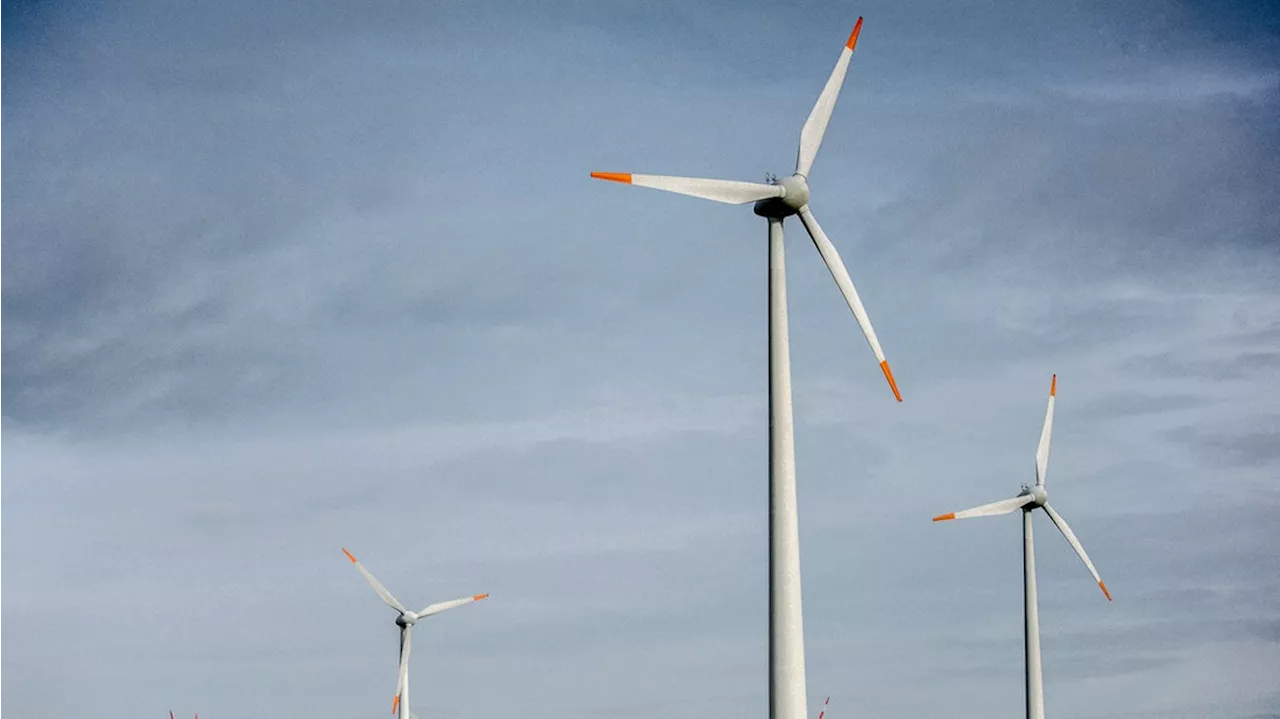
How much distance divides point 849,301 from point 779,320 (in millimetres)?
8856

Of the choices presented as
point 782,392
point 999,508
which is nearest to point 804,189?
point 782,392

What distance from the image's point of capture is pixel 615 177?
51.8 metres

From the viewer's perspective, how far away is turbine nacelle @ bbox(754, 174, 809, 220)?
5666 centimetres

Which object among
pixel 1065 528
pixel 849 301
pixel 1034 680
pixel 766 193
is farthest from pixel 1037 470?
pixel 766 193

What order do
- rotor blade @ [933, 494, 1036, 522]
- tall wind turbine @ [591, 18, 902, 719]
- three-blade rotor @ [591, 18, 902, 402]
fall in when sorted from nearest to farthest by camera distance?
tall wind turbine @ [591, 18, 902, 719]
three-blade rotor @ [591, 18, 902, 402]
rotor blade @ [933, 494, 1036, 522]

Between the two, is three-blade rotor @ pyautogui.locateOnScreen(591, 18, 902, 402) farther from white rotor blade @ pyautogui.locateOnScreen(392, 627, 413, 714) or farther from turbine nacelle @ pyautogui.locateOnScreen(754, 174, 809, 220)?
white rotor blade @ pyautogui.locateOnScreen(392, 627, 413, 714)

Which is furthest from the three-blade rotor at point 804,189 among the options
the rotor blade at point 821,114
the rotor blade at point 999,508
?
the rotor blade at point 999,508

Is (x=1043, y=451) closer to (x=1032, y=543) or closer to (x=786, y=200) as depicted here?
(x=1032, y=543)

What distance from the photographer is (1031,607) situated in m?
107

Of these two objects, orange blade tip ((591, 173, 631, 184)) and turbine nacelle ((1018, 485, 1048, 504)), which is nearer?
orange blade tip ((591, 173, 631, 184))

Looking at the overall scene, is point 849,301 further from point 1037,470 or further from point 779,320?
point 1037,470

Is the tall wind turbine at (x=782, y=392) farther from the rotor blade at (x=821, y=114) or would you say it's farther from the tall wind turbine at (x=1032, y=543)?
the tall wind turbine at (x=1032, y=543)

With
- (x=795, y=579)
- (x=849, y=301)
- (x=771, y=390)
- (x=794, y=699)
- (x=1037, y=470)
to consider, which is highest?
(x=1037, y=470)

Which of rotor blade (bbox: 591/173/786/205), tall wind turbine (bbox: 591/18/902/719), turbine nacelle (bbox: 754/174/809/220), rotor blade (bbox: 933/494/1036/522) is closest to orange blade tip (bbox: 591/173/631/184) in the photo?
tall wind turbine (bbox: 591/18/902/719)
